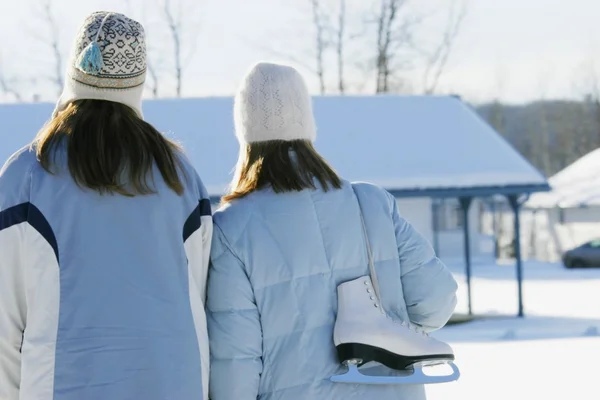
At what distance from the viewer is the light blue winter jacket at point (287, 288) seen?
3082 millimetres

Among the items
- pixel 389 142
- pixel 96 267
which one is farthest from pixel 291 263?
pixel 389 142

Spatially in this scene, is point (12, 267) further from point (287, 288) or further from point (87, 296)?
point (287, 288)

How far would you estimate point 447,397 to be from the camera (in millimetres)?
8312

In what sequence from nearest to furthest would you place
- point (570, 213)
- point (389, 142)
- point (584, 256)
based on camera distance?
point (389, 142), point (584, 256), point (570, 213)

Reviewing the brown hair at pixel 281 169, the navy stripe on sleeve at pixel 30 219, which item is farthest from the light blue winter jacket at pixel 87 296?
the brown hair at pixel 281 169

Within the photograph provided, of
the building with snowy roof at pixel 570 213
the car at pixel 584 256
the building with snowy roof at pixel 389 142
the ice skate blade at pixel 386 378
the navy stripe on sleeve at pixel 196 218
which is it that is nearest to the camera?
the navy stripe on sleeve at pixel 196 218

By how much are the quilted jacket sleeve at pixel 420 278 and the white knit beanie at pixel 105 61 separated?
866mm

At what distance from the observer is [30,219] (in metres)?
2.77

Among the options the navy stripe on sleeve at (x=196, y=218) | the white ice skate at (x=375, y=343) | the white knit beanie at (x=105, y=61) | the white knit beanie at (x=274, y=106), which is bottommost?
the white ice skate at (x=375, y=343)

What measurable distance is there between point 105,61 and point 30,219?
0.48 m

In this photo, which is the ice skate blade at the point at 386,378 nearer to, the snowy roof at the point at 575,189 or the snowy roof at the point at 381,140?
the snowy roof at the point at 381,140

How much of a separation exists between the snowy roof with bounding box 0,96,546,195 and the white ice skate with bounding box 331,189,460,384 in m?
17.1

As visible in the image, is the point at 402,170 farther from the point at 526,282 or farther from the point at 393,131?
the point at 526,282

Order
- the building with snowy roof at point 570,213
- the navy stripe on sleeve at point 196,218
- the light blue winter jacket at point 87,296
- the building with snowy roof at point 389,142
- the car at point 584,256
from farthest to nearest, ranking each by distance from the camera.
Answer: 1. the building with snowy roof at point 570,213
2. the car at point 584,256
3. the building with snowy roof at point 389,142
4. the navy stripe on sleeve at point 196,218
5. the light blue winter jacket at point 87,296
